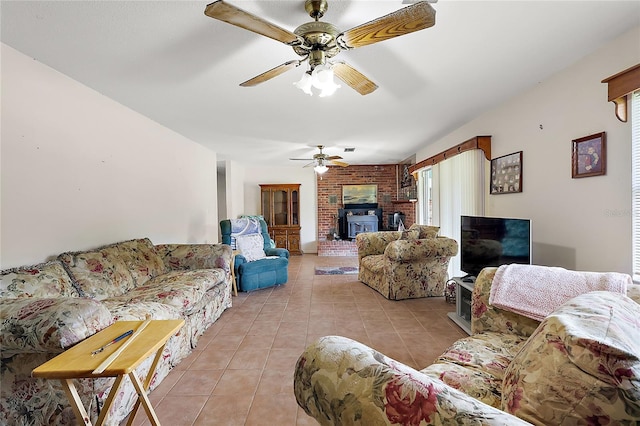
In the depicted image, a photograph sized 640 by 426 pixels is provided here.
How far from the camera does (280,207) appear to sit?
7.16 meters

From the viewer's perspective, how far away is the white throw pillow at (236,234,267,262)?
169 inches

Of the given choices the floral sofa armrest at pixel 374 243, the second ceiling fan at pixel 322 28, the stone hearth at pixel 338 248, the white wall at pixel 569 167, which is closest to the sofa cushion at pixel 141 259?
the second ceiling fan at pixel 322 28

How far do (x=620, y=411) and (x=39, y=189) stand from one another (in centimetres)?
312

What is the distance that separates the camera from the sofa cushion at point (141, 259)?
2.70 metres

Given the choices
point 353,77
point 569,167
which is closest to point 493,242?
point 569,167

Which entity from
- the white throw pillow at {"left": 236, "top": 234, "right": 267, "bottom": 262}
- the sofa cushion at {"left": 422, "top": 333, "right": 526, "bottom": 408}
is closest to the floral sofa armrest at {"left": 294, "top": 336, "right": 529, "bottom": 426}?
the sofa cushion at {"left": 422, "top": 333, "right": 526, "bottom": 408}

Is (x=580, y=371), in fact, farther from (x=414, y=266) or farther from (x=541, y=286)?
(x=414, y=266)

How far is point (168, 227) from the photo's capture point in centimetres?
388

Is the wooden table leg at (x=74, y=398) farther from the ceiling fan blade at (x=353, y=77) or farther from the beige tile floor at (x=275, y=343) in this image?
the ceiling fan blade at (x=353, y=77)

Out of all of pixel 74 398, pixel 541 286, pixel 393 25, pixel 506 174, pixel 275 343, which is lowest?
pixel 275 343

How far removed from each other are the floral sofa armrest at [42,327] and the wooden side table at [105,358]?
66mm

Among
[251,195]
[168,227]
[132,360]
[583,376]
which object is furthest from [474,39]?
[251,195]

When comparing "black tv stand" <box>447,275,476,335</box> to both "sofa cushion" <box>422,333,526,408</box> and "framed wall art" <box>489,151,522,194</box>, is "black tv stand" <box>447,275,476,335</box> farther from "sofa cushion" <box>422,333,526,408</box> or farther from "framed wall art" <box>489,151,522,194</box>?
"sofa cushion" <box>422,333,526,408</box>

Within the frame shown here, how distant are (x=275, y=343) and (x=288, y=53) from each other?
2280 mm
